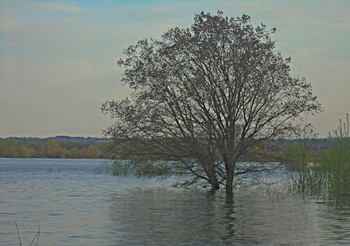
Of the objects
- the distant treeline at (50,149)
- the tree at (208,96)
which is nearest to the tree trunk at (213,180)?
the tree at (208,96)

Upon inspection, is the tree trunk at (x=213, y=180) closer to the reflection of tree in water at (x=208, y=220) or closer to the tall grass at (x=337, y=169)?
the reflection of tree in water at (x=208, y=220)

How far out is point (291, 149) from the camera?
1533 inches

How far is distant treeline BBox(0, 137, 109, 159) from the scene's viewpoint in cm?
12656

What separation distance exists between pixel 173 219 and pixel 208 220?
1279 millimetres

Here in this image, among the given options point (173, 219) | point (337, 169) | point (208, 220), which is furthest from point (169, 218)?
point (337, 169)

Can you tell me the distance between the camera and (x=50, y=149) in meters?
143

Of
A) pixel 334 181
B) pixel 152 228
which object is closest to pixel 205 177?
pixel 334 181

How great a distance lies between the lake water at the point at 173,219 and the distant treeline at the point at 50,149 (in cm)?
8591

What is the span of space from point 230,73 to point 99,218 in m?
14.4

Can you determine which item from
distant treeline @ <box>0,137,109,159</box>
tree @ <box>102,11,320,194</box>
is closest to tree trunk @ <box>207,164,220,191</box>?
tree @ <box>102,11,320,194</box>

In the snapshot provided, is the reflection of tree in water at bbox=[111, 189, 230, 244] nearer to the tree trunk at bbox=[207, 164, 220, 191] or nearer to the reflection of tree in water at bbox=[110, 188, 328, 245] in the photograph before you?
the reflection of tree in water at bbox=[110, 188, 328, 245]

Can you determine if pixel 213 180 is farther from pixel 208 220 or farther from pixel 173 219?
pixel 208 220

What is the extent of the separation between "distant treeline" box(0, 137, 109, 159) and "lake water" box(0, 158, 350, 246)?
85911mm

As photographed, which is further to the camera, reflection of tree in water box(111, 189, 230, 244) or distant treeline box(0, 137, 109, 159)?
distant treeline box(0, 137, 109, 159)
